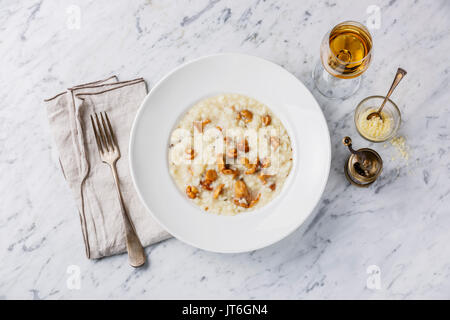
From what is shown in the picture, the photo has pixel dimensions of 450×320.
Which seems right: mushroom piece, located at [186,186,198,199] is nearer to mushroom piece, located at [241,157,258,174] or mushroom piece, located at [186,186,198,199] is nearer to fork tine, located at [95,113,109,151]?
mushroom piece, located at [241,157,258,174]

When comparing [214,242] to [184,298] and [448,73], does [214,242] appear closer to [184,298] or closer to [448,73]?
[184,298]

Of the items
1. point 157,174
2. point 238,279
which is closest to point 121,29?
point 157,174

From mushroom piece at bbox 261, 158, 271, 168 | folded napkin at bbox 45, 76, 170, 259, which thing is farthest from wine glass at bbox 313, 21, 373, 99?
folded napkin at bbox 45, 76, 170, 259

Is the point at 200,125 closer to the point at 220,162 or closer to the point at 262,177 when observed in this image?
the point at 220,162

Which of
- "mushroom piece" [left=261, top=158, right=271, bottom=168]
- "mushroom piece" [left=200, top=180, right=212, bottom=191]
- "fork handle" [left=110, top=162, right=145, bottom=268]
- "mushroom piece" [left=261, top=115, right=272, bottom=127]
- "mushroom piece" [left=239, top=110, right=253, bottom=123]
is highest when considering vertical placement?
"mushroom piece" [left=239, top=110, right=253, bottom=123]

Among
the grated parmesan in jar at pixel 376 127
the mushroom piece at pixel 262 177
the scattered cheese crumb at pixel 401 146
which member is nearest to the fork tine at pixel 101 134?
the mushroom piece at pixel 262 177

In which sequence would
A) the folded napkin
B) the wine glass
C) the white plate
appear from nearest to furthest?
the wine glass → the white plate → the folded napkin

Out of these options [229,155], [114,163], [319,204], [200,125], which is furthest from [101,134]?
[319,204]
